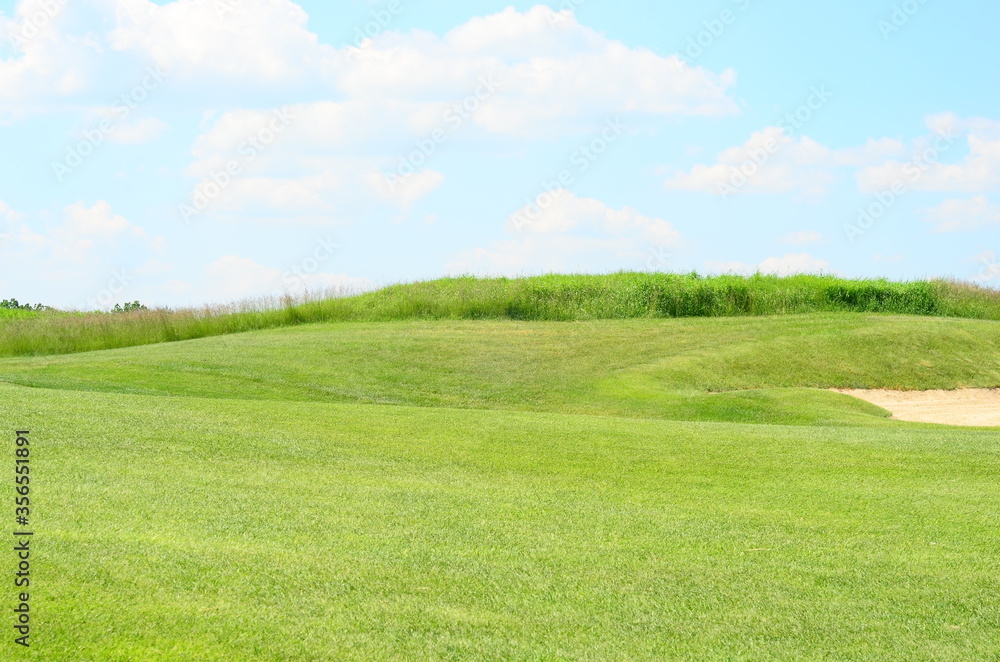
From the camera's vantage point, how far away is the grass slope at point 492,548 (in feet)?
16.3

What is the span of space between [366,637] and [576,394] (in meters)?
16.2

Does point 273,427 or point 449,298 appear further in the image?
point 449,298

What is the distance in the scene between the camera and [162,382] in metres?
18.7

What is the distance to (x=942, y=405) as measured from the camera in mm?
22000

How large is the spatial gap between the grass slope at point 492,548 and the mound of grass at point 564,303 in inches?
765

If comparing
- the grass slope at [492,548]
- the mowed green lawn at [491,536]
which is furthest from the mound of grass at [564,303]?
the grass slope at [492,548]

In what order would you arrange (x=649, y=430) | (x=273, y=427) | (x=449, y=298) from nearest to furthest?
(x=273, y=427) → (x=649, y=430) → (x=449, y=298)

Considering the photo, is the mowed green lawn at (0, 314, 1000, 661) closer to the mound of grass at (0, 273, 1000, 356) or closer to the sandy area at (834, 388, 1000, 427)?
the sandy area at (834, 388, 1000, 427)

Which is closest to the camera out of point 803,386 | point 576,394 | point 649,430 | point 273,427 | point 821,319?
point 273,427

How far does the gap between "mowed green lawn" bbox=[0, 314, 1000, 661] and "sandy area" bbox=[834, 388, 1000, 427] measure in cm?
667

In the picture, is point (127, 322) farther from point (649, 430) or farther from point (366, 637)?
point (366, 637)

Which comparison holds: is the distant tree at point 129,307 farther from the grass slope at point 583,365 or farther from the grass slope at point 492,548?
the grass slope at point 492,548

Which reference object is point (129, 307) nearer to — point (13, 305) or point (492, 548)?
point (13, 305)

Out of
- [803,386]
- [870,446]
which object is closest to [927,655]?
[870,446]
